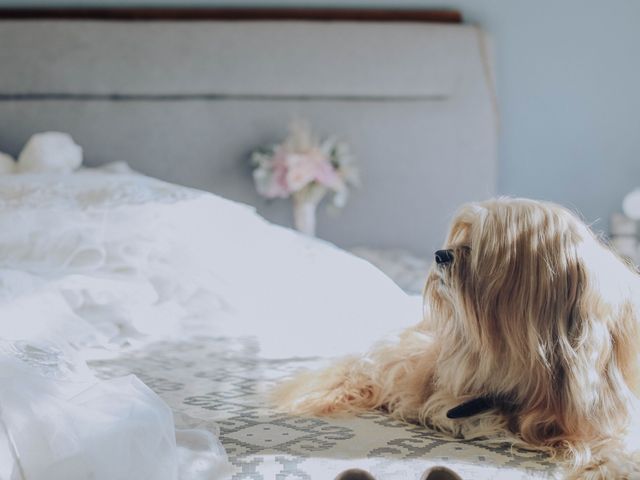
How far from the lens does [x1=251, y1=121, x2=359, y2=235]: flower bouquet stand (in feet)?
9.20

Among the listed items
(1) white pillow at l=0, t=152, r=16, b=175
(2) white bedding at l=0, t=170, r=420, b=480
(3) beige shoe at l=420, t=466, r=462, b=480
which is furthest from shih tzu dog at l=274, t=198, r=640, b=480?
(1) white pillow at l=0, t=152, r=16, b=175

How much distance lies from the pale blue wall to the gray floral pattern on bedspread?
199 centimetres

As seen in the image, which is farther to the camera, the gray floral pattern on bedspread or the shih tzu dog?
the shih tzu dog

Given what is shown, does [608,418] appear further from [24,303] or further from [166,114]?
[166,114]

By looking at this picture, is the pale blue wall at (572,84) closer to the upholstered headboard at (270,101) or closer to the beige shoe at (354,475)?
the upholstered headboard at (270,101)

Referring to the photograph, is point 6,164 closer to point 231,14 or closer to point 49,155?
point 49,155

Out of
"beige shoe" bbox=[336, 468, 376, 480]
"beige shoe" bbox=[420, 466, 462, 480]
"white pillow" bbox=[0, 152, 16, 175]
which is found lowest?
"beige shoe" bbox=[336, 468, 376, 480]

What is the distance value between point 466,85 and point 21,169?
1.52m

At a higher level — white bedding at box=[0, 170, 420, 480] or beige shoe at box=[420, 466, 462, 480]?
beige shoe at box=[420, 466, 462, 480]

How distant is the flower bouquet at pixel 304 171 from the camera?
280 centimetres

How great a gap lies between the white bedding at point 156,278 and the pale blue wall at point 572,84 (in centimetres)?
131

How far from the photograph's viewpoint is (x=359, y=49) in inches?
119

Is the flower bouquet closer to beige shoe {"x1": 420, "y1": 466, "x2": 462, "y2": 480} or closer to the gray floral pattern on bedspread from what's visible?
the gray floral pattern on bedspread

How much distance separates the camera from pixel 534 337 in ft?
3.88
